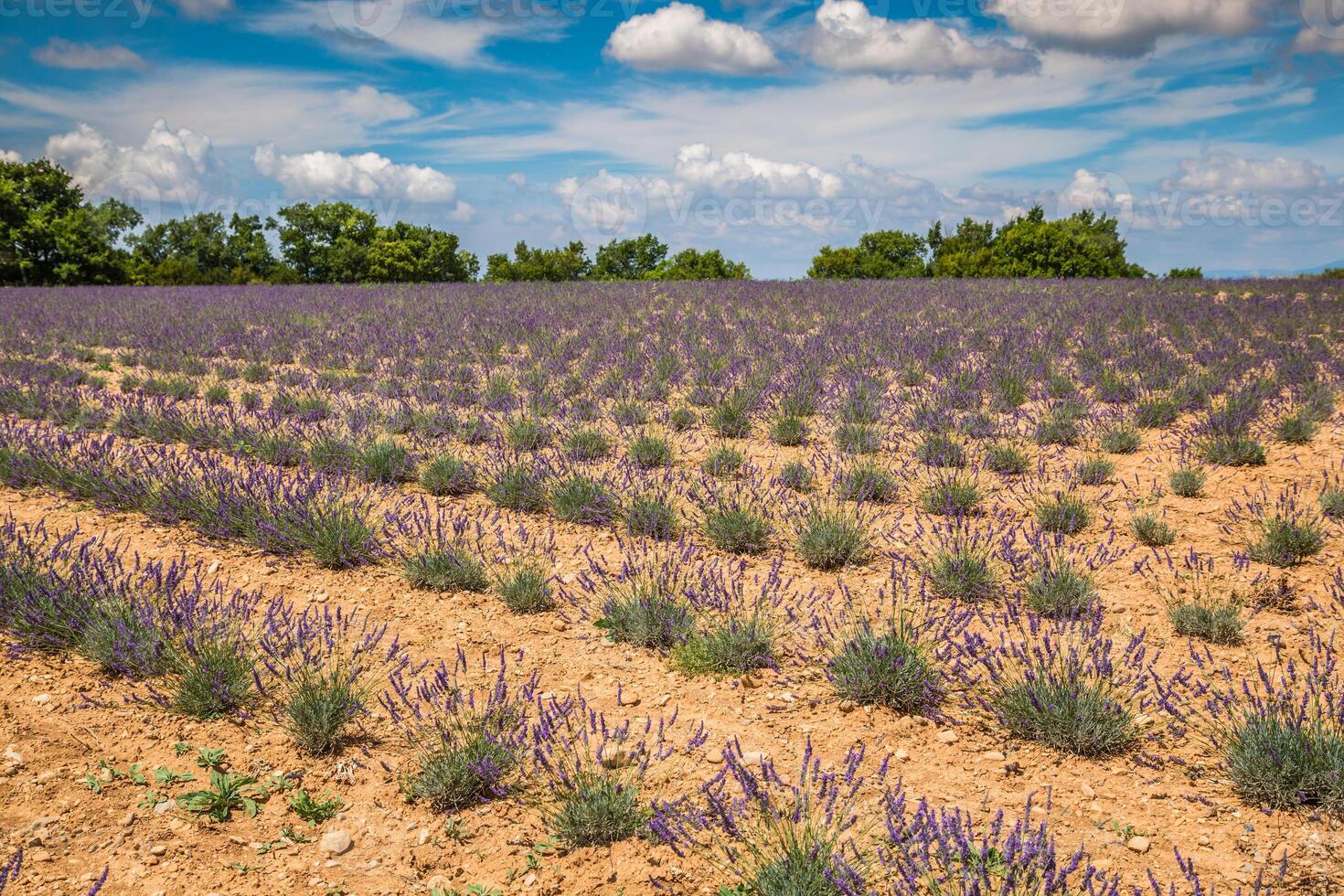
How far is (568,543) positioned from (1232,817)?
11.4 feet

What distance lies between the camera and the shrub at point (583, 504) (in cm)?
512

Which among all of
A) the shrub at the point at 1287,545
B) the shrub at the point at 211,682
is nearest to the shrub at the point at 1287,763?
the shrub at the point at 1287,545

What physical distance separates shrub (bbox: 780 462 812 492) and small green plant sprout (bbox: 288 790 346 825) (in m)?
3.76

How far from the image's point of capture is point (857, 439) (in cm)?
657

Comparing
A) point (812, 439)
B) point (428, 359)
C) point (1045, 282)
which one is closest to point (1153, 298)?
point (1045, 282)

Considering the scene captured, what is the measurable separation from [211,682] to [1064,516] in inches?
185

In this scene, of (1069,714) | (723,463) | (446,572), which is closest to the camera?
(1069,714)

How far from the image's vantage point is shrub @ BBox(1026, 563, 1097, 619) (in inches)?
148

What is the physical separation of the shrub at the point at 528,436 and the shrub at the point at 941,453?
321 centimetres

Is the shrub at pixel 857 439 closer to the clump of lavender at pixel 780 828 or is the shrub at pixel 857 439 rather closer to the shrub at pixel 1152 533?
the shrub at pixel 1152 533

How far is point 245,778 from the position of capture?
2723 mm

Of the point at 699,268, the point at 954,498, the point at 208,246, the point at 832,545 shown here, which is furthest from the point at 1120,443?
the point at 208,246

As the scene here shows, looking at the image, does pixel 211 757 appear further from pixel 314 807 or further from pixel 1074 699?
pixel 1074 699

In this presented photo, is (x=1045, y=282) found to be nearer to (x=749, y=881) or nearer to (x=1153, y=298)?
(x=1153, y=298)
